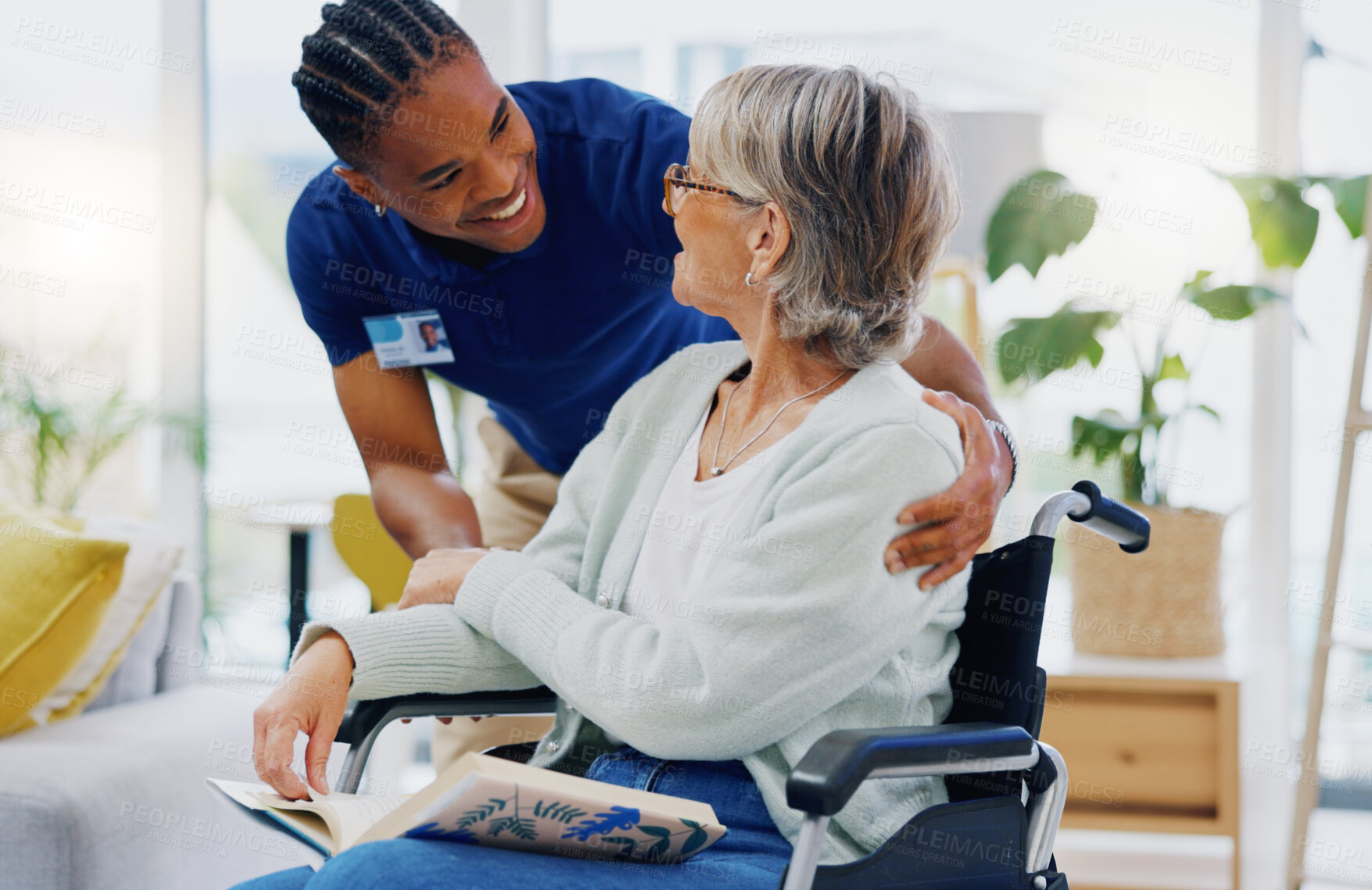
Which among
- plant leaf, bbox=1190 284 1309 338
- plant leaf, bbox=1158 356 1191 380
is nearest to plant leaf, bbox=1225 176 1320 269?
plant leaf, bbox=1190 284 1309 338

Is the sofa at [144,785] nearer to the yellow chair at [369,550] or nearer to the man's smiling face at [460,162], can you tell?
the yellow chair at [369,550]

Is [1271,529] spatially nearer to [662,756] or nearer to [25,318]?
[662,756]

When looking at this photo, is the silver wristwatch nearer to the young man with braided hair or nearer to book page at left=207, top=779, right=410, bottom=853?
the young man with braided hair

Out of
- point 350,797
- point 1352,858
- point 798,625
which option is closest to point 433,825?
point 350,797

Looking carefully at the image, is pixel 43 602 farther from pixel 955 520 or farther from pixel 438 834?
pixel 955 520

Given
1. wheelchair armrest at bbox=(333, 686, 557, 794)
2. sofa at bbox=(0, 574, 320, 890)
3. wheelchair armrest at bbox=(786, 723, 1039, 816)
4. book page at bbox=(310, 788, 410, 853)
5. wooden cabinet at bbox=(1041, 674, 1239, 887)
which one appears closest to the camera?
wheelchair armrest at bbox=(786, 723, 1039, 816)

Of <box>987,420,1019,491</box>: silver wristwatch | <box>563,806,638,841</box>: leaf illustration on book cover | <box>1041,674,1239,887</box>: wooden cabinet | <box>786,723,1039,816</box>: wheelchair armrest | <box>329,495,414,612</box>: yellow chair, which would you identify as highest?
<box>987,420,1019,491</box>: silver wristwatch

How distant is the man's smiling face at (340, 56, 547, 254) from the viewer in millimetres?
1364

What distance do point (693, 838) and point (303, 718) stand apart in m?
0.48

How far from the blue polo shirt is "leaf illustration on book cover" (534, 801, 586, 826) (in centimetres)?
92

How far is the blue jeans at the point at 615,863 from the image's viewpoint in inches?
33.2

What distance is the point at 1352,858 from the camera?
2516mm

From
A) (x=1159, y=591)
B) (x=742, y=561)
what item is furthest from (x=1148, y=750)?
(x=742, y=561)

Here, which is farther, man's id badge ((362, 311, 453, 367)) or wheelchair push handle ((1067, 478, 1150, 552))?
man's id badge ((362, 311, 453, 367))
